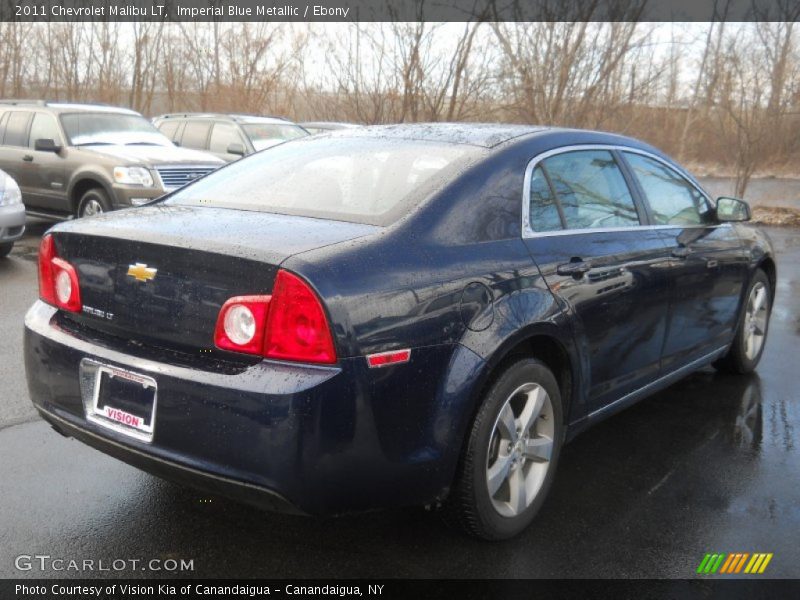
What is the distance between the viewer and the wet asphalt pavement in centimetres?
287

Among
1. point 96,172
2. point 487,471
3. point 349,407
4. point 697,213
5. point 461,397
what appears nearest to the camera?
point 349,407

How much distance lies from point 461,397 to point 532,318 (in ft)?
1.59

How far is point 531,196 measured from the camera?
3.27 metres

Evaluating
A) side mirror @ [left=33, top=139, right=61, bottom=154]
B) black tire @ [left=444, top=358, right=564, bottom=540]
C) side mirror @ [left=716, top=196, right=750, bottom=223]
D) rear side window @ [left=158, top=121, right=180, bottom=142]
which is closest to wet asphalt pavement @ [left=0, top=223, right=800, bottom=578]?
black tire @ [left=444, top=358, right=564, bottom=540]

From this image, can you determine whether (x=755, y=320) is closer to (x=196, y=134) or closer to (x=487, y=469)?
(x=487, y=469)

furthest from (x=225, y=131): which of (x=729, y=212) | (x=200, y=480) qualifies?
(x=200, y=480)

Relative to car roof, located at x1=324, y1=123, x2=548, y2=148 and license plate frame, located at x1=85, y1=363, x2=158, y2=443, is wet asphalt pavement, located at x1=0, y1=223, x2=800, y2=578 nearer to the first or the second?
license plate frame, located at x1=85, y1=363, x2=158, y2=443

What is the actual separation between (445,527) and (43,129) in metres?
9.71

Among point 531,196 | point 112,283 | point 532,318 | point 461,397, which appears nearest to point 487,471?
point 461,397

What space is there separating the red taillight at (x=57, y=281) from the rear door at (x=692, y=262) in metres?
2.77

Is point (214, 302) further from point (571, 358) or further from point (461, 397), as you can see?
point (571, 358)

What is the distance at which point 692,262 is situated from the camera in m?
4.23

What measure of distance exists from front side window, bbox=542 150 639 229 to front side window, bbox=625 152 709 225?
0.22m

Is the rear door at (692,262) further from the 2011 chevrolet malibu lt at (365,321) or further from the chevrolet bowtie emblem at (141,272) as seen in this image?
the chevrolet bowtie emblem at (141,272)
